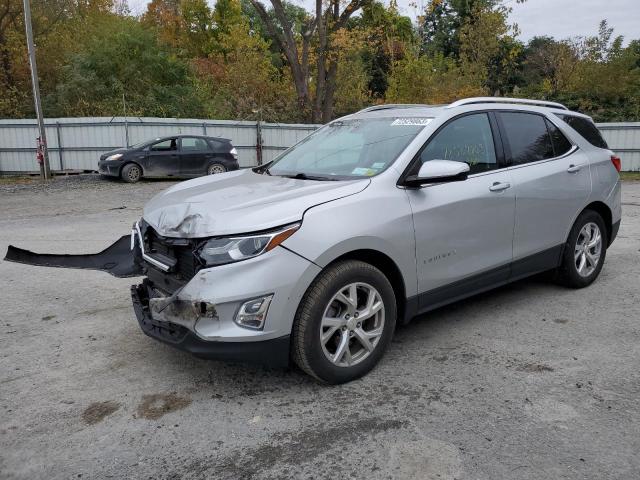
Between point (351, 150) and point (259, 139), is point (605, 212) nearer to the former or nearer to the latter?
point (351, 150)

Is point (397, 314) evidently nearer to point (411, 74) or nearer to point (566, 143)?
point (566, 143)

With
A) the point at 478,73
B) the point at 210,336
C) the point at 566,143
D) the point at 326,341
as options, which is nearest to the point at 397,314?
the point at 326,341

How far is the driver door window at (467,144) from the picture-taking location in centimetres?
418

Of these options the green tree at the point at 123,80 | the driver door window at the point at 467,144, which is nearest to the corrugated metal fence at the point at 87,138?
the green tree at the point at 123,80

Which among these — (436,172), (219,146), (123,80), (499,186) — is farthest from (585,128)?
(123,80)

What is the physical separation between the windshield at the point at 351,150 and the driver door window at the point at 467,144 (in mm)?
165

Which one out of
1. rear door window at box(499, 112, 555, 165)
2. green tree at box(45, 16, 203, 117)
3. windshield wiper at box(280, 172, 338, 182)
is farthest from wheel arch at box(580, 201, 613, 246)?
green tree at box(45, 16, 203, 117)

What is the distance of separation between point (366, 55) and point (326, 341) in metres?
41.1

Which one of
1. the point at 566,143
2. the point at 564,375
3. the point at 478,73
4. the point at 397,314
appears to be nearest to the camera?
the point at 564,375

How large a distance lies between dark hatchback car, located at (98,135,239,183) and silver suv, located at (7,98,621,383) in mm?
13249

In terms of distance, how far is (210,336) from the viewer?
3.22m

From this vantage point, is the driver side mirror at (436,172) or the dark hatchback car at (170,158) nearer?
the driver side mirror at (436,172)

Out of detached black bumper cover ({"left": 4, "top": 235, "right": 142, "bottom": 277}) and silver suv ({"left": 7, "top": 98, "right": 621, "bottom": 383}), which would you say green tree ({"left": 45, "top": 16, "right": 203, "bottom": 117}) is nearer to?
detached black bumper cover ({"left": 4, "top": 235, "right": 142, "bottom": 277})

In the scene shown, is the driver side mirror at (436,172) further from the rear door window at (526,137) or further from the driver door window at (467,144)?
the rear door window at (526,137)
